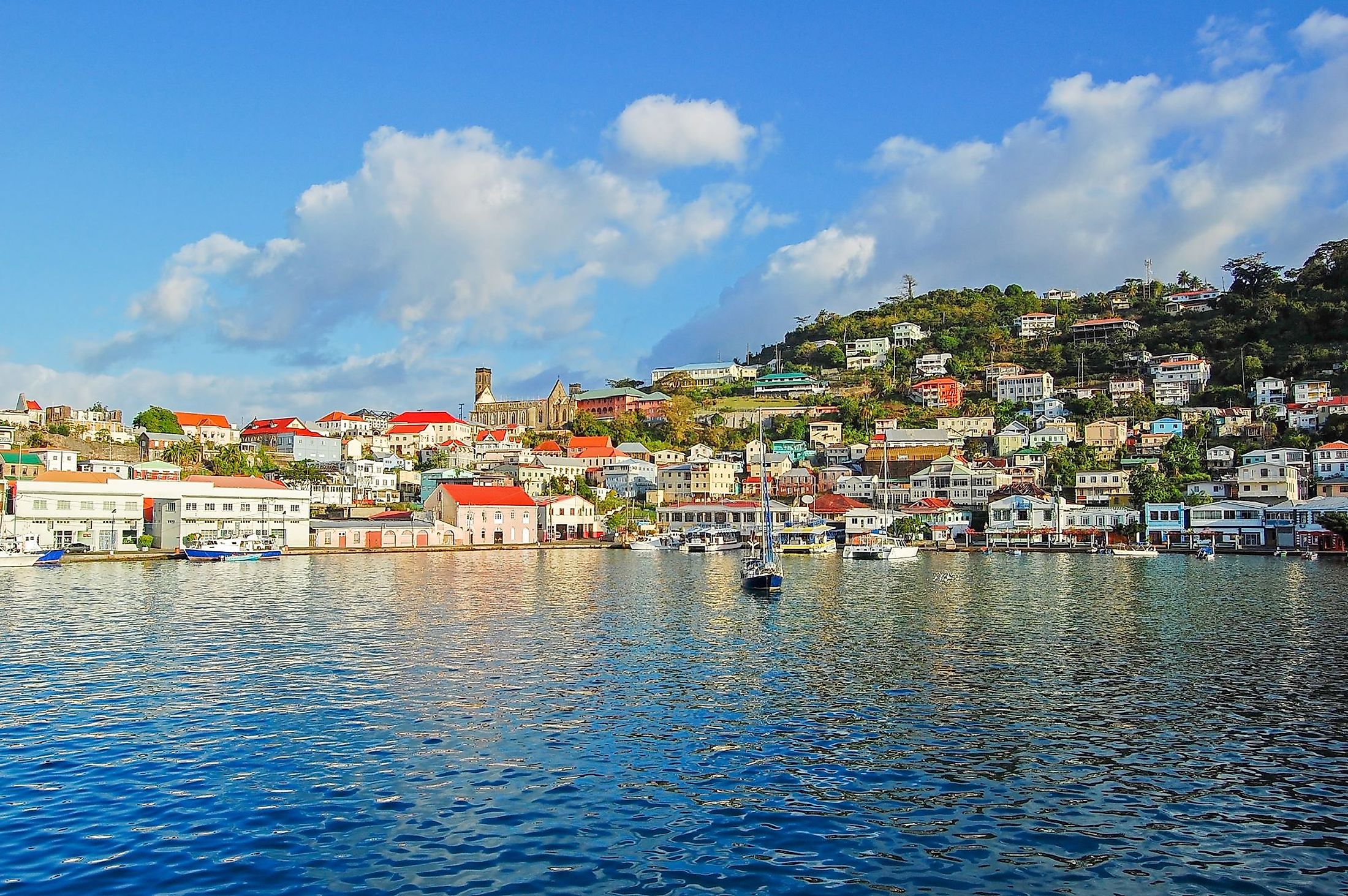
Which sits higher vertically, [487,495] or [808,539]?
[487,495]

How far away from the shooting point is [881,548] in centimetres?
6325

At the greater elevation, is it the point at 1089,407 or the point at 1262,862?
the point at 1089,407

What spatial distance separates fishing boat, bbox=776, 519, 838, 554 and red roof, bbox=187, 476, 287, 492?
3532 centimetres

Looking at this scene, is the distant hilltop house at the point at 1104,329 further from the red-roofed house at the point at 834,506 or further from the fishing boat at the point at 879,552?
the fishing boat at the point at 879,552

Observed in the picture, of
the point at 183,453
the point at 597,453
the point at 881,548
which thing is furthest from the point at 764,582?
the point at 183,453

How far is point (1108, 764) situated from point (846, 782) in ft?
12.5

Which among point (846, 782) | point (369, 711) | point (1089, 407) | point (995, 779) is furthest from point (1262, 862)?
point (1089, 407)

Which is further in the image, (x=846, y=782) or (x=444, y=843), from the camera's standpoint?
(x=846, y=782)

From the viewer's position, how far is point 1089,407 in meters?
99.6

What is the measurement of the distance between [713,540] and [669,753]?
60.8 metres

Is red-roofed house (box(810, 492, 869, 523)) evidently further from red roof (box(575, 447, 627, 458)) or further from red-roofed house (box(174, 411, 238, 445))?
red-roofed house (box(174, 411, 238, 445))

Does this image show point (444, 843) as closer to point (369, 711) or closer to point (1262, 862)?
point (369, 711)

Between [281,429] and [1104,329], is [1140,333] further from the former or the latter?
[281,429]

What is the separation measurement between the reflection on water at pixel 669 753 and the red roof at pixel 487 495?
45195 mm
